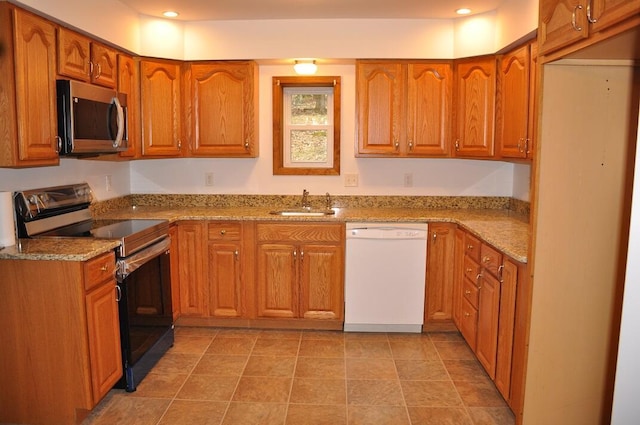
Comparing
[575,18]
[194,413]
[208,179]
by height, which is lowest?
[194,413]

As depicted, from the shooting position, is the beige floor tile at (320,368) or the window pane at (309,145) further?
the window pane at (309,145)

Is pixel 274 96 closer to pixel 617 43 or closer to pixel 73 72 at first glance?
pixel 73 72

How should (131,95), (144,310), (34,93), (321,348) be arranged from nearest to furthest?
(34,93) → (144,310) → (321,348) → (131,95)

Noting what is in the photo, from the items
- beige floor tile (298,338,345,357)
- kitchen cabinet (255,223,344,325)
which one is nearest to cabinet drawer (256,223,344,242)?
kitchen cabinet (255,223,344,325)

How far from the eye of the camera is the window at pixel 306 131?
4.20 metres

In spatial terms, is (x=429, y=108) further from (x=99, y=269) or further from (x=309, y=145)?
(x=99, y=269)

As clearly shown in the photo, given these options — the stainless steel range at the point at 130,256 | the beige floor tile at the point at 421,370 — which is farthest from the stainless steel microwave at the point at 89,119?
the beige floor tile at the point at 421,370

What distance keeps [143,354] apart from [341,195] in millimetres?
2052

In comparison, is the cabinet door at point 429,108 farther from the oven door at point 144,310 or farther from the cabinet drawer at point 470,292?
the oven door at point 144,310

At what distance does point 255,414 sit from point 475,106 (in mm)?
2629

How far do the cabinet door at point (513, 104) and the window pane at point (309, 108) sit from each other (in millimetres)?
1438

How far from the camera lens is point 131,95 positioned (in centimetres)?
367

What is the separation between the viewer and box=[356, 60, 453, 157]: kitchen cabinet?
3828mm

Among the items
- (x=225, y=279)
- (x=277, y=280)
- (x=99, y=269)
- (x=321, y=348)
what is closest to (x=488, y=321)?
(x=321, y=348)
